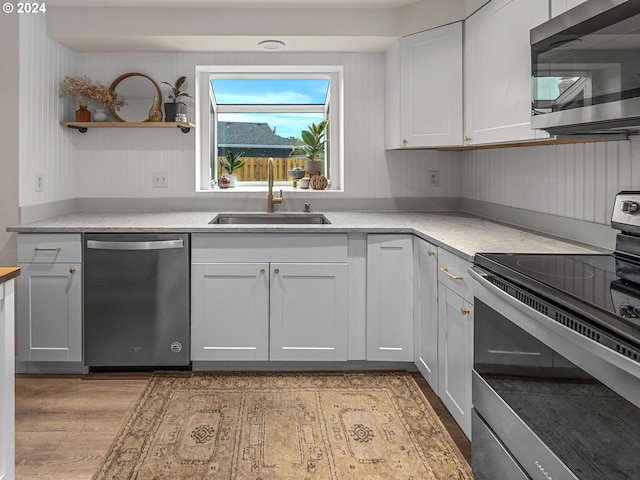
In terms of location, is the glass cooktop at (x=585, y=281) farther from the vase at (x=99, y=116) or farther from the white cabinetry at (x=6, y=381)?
the vase at (x=99, y=116)

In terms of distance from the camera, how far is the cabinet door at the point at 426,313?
256cm

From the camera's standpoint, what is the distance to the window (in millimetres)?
3814

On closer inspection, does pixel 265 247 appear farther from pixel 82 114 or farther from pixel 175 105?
pixel 82 114

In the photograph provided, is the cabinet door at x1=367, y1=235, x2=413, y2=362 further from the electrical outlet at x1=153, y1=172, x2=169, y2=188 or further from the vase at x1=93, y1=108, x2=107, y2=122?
the vase at x1=93, y1=108, x2=107, y2=122

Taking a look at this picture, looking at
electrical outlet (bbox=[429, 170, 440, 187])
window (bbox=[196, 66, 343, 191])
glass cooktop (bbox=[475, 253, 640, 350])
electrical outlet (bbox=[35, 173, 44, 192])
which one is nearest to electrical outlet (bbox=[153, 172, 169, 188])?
window (bbox=[196, 66, 343, 191])

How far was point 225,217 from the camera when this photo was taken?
3555 millimetres

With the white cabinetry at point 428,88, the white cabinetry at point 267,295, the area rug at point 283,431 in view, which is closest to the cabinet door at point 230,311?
the white cabinetry at point 267,295

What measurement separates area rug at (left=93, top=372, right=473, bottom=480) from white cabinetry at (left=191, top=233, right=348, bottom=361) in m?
0.17

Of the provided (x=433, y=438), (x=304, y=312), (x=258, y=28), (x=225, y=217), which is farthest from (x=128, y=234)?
(x=433, y=438)

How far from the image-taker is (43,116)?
318 centimetres

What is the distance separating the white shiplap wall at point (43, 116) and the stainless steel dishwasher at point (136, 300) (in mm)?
575

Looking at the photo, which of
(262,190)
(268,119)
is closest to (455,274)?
(262,190)

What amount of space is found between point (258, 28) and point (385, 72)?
898 mm

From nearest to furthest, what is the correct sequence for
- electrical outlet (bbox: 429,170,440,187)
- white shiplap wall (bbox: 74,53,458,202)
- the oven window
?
the oven window < white shiplap wall (bbox: 74,53,458,202) < electrical outlet (bbox: 429,170,440,187)
